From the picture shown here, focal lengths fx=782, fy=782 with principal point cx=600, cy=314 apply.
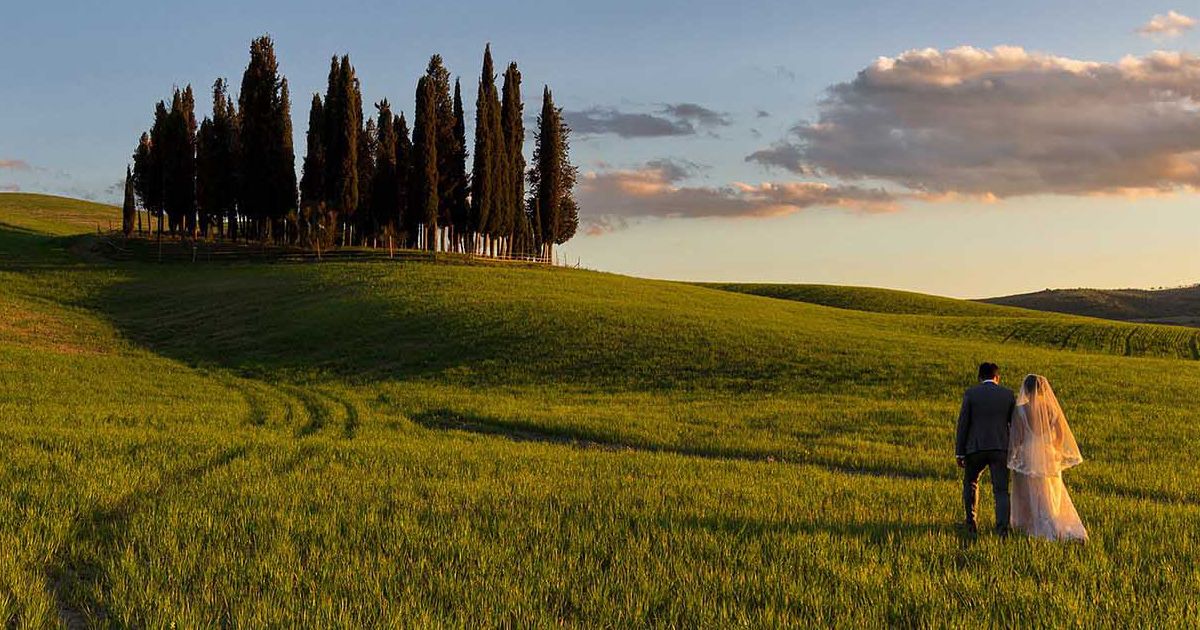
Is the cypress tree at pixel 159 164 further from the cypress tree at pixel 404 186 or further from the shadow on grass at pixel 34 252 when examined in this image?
the cypress tree at pixel 404 186

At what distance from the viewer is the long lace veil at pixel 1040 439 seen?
10078 mm

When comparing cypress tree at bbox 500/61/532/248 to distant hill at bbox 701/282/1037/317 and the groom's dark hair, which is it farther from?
the groom's dark hair

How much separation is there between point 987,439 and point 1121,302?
144 meters

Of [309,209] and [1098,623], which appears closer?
[1098,623]

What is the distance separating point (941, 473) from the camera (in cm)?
1662

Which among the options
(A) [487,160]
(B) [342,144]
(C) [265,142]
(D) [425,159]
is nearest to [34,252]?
(C) [265,142]

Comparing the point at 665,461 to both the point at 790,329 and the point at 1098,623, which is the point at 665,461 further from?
the point at 790,329

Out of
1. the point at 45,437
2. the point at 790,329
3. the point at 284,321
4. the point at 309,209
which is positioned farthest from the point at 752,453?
the point at 309,209

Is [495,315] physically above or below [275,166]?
below

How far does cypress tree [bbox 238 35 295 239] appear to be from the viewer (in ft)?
236

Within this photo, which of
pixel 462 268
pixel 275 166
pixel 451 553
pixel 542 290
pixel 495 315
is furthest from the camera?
pixel 275 166

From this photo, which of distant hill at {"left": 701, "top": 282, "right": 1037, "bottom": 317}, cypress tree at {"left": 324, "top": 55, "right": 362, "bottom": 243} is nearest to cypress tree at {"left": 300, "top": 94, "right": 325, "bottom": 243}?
cypress tree at {"left": 324, "top": 55, "right": 362, "bottom": 243}

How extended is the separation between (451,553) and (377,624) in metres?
2.21

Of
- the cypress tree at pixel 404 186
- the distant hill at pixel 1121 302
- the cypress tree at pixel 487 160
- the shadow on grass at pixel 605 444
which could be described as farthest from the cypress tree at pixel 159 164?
the distant hill at pixel 1121 302
